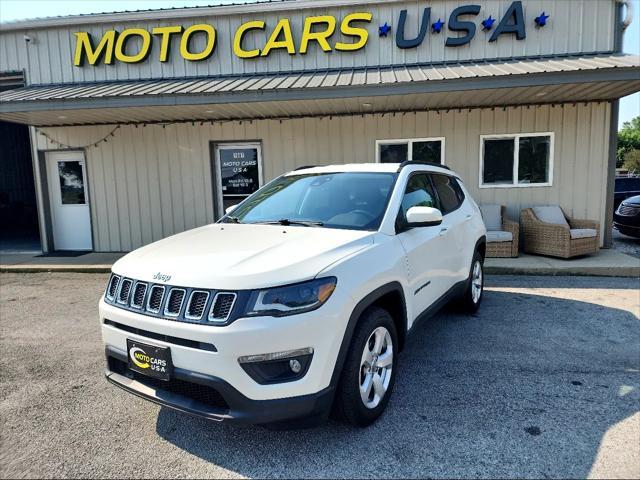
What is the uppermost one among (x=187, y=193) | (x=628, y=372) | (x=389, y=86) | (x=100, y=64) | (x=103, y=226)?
(x=100, y=64)

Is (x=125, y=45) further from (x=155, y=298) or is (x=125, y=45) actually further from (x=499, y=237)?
(x=155, y=298)

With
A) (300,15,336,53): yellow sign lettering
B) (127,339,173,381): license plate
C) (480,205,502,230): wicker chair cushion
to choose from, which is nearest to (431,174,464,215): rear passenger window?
(127,339,173,381): license plate

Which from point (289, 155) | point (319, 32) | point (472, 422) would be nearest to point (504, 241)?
point (289, 155)

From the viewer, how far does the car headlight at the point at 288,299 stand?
2.37 metres

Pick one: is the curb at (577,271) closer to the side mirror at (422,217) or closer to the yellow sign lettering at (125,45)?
the side mirror at (422,217)

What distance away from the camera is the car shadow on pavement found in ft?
8.37

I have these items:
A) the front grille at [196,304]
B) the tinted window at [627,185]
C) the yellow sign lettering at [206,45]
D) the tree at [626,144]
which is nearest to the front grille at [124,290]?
the front grille at [196,304]

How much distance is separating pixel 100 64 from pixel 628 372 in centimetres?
1089

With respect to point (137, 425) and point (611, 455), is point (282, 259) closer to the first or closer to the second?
point (137, 425)

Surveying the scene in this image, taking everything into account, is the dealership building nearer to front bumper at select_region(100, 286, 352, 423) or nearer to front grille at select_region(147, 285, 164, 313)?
front grille at select_region(147, 285, 164, 313)

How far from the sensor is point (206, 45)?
948 cm

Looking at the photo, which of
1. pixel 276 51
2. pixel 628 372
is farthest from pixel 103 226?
pixel 628 372

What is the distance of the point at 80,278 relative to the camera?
7.93m

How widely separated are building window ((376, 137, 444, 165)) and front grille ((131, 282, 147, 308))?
736 cm
